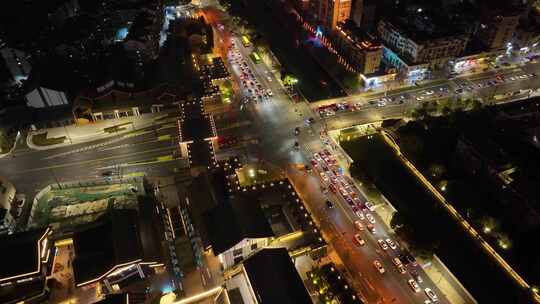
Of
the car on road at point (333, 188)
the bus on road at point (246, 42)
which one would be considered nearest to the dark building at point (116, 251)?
the car on road at point (333, 188)

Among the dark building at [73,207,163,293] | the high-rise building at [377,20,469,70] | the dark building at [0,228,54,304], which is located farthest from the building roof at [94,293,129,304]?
the high-rise building at [377,20,469,70]

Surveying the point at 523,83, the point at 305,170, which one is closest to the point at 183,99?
the point at 305,170

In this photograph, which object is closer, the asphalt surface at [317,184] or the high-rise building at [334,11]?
the asphalt surface at [317,184]

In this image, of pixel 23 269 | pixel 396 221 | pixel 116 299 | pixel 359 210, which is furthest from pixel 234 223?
pixel 23 269

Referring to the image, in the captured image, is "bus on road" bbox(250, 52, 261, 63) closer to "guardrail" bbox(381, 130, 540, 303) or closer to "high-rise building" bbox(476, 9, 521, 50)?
"guardrail" bbox(381, 130, 540, 303)

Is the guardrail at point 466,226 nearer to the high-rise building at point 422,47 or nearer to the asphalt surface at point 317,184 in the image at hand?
the asphalt surface at point 317,184

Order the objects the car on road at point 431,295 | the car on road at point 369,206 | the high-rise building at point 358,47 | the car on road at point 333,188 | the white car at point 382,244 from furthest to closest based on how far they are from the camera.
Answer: the high-rise building at point 358,47 → the car on road at point 333,188 → the car on road at point 369,206 → the white car at point 382,244 → the car on road at point 431,295
